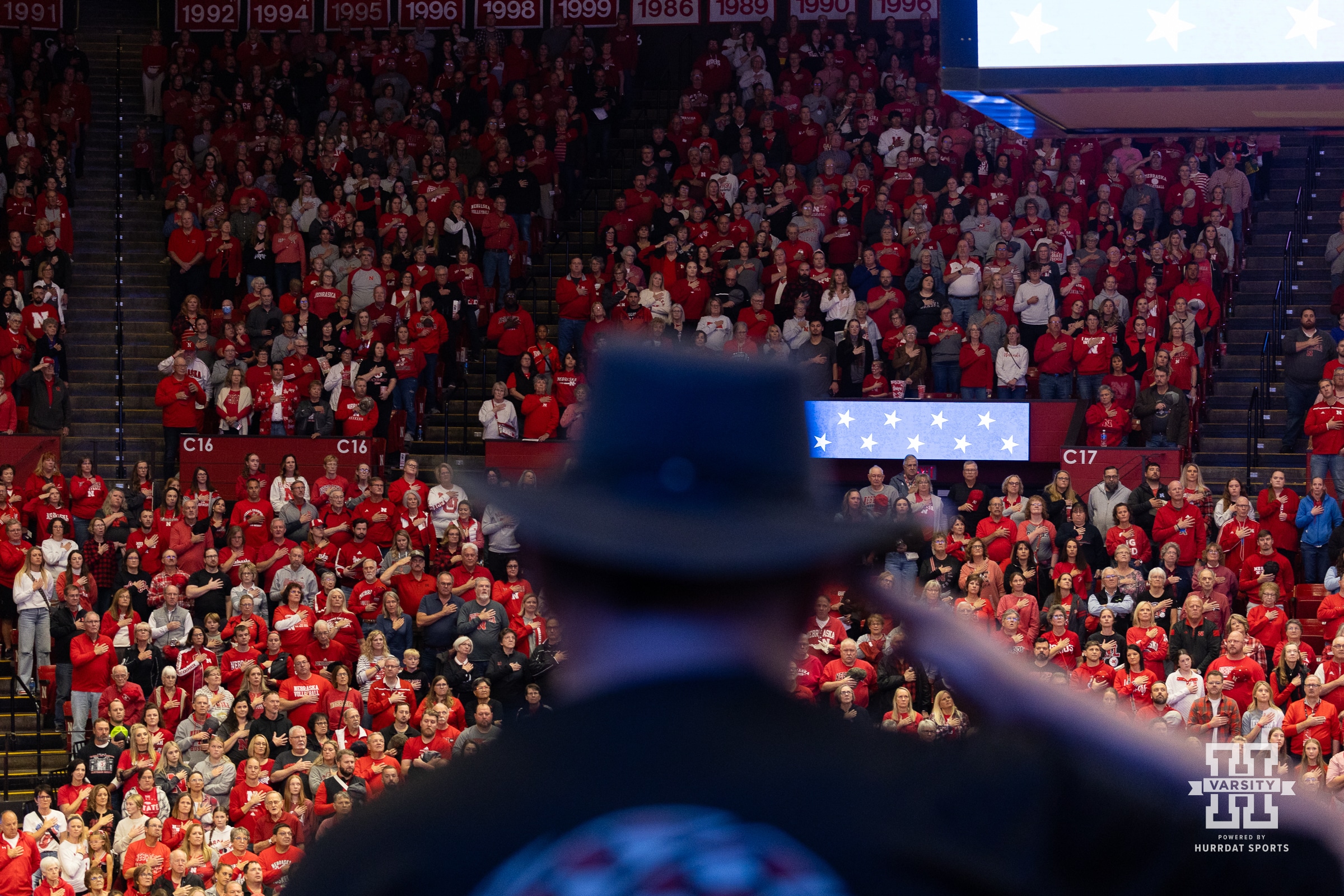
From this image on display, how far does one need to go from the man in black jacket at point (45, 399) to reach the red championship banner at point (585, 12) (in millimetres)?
10810

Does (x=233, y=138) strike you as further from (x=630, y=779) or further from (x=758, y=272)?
(x=630, y=779)

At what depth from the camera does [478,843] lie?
1525 millimetres

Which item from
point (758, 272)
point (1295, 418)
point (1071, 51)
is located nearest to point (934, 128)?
point (758, 272)

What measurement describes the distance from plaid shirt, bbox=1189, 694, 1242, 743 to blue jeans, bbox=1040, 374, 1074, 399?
5547 mm

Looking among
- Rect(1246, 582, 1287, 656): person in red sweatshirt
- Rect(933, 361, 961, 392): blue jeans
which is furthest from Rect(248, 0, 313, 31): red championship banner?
Rect(1246, 582, 1287, 656): person in red sweatshirt

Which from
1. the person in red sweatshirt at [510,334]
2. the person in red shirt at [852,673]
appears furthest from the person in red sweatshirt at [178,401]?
the person in red shirt at [852,673]

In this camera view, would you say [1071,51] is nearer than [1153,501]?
Yes

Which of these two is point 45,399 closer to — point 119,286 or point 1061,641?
point 119,286

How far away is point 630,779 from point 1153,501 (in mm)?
16443

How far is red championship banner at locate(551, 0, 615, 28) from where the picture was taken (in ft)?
91.4

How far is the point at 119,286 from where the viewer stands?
77.4 feet

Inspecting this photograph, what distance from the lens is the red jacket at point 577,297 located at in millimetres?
21516

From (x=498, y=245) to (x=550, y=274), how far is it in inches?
49.2

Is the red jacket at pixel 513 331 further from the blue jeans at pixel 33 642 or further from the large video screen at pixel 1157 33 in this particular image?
the large video screen at pixel 1157 33
